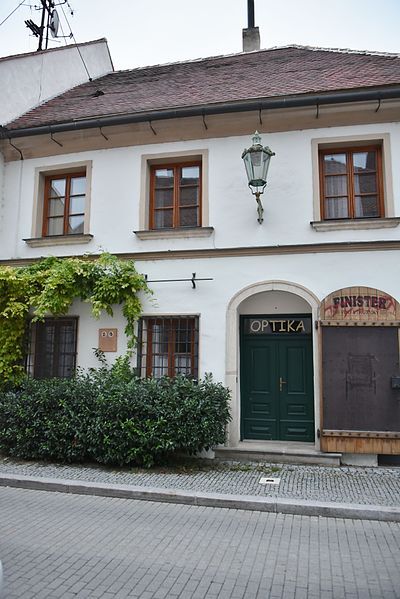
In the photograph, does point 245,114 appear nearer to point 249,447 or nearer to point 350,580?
point 249,447

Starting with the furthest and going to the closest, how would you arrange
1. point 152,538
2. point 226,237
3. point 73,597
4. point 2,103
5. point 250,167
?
point 2,103, point 226,237, point 250,167, point 152,538, point 73,597

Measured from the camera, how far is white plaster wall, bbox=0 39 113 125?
1045 cm

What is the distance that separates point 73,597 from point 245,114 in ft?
26.1

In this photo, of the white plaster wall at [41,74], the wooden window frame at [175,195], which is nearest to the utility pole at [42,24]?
the white plaster wall at [41,74]

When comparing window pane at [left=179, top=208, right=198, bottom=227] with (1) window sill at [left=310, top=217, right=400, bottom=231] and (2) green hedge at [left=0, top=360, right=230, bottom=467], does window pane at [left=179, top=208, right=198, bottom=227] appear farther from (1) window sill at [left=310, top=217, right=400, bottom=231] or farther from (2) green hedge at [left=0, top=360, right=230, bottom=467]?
(2) green hedge at [left=0, top=360, right=230, bottom=467]

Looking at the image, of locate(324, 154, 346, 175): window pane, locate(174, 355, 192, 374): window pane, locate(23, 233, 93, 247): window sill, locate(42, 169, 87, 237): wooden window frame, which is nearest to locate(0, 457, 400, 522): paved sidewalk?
locate(174, 355, 192, 374): window pane

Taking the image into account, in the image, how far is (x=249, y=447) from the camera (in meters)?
8.05

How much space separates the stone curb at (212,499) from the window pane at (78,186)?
574 cm

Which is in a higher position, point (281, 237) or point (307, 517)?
point (281, 237)

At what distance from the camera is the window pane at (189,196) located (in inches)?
359

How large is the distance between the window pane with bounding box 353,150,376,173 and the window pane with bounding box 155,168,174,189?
3.54 metres

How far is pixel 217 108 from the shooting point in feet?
28.2

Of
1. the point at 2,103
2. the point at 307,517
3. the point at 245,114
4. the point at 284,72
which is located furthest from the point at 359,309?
the point at 2,103

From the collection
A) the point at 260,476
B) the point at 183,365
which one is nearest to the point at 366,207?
the point at 183,365
